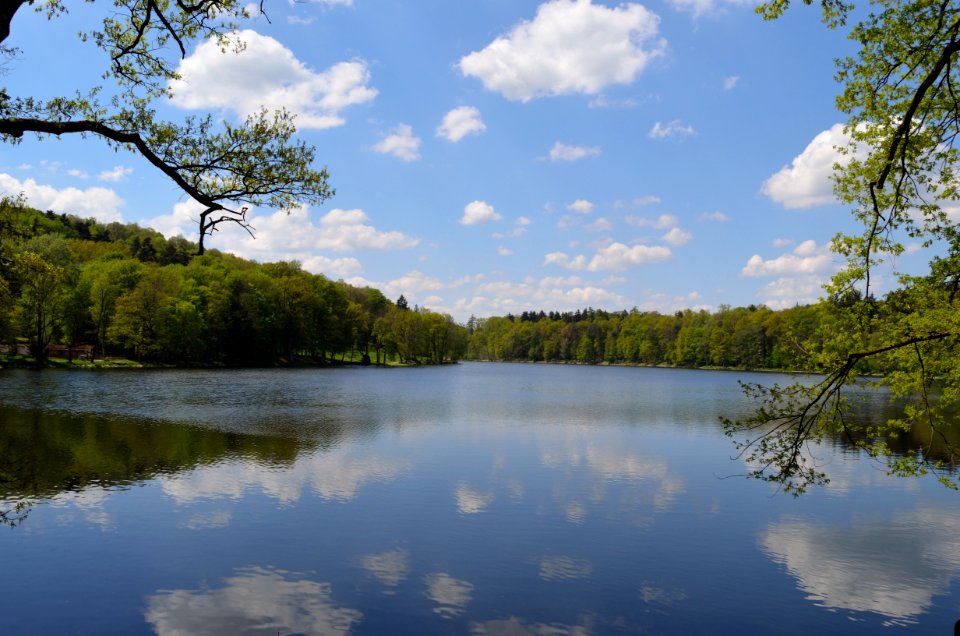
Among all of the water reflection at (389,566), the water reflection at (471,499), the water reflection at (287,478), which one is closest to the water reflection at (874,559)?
the water reflection at (471,499)

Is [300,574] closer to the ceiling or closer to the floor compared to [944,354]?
closer to the floor

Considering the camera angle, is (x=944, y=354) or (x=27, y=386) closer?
(x=944, y=354)

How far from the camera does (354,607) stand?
36.4 feet

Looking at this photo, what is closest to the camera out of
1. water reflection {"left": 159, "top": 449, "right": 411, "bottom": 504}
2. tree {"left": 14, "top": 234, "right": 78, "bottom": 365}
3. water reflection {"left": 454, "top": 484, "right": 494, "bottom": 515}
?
water reflection {"left": 454, "top": 484, "right": 494, "bottom": 515}

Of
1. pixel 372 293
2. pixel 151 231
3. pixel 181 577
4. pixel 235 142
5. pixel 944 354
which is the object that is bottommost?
pixel 181 577

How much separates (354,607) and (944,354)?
39.2 feet

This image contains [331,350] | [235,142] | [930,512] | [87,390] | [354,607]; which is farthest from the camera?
[331,350]

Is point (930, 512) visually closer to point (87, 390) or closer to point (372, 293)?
point (87, 390)

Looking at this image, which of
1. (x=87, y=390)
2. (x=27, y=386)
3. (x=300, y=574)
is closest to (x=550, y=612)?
(x=300, y=574)

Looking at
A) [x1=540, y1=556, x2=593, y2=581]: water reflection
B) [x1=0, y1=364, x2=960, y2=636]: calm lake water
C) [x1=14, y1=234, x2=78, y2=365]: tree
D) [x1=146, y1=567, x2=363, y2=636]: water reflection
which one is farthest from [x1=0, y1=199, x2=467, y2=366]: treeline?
[x1=540, y1=556, x2=593, y2=581]: water reflection

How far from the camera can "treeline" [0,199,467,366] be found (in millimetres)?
66812

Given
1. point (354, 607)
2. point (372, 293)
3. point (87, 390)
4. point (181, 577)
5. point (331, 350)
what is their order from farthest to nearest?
point (372, 293), point (331, 350), point (87, 390), point (181, 577), point (354, 607)

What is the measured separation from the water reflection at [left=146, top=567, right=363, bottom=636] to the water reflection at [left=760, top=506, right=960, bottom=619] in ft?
32.0

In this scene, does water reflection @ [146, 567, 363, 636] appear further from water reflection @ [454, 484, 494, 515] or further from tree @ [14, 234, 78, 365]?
tree @ [14, 234, 78, 365]
